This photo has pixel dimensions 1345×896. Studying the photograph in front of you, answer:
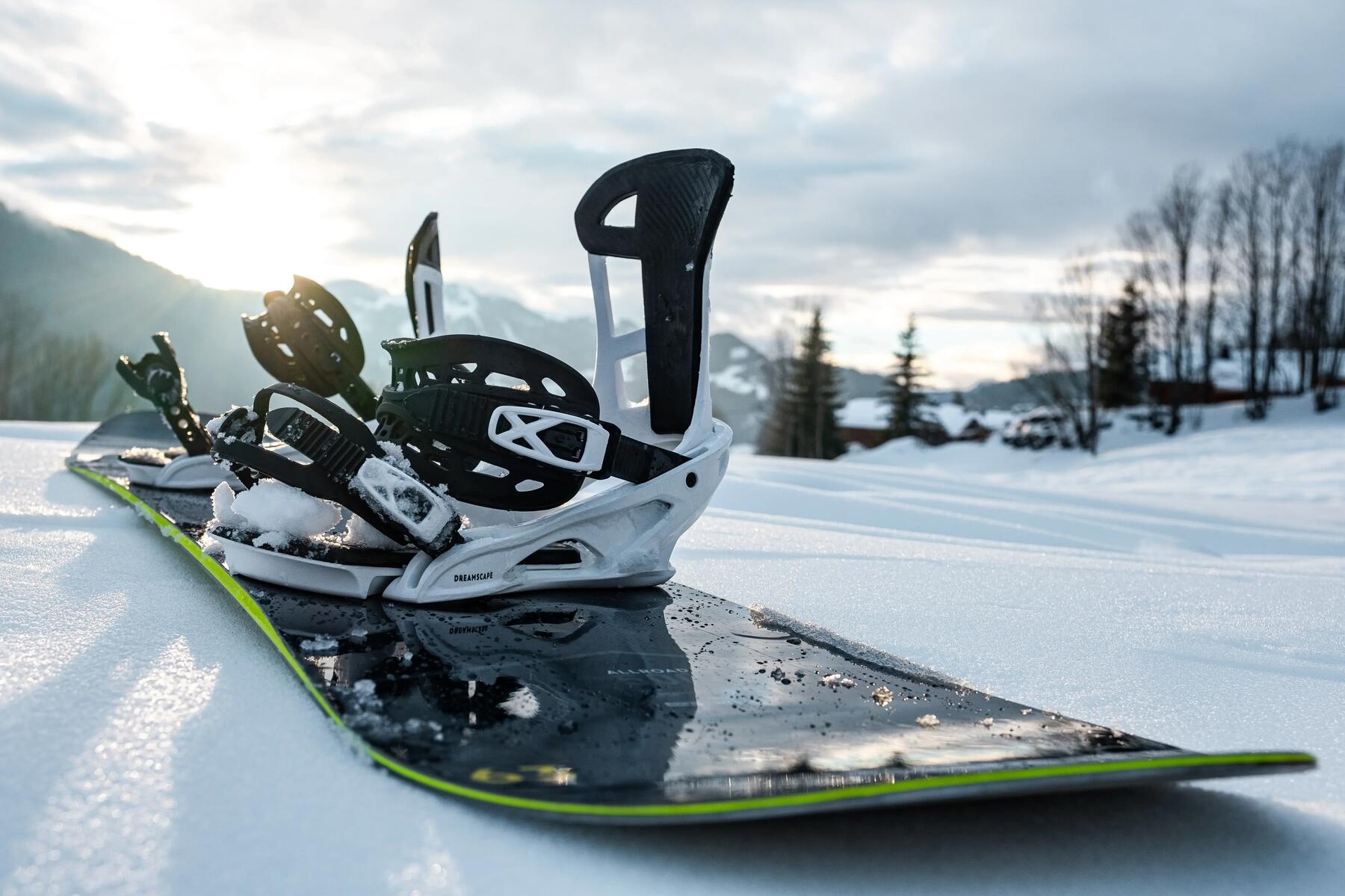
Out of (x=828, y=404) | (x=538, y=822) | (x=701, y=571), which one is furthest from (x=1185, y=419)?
(x=538, y=822)

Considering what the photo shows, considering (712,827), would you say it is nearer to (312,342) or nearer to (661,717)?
(661,717)

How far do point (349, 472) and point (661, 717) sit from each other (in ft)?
3.03

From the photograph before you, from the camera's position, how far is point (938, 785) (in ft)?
3.27

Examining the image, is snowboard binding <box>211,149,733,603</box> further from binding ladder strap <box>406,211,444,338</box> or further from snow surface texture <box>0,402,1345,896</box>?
binding ladder strap <box>406,211,444,338</box>

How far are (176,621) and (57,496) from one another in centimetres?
237

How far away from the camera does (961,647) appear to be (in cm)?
200

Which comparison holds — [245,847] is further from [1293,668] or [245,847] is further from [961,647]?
[1293,668]

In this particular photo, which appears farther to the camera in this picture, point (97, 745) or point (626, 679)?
point (626, 679)

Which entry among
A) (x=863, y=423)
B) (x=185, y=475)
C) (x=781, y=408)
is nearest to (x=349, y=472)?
(x=185, y=475)

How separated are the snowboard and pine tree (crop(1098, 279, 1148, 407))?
1415 inches

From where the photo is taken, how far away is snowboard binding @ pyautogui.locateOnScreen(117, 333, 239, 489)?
3.79 meters

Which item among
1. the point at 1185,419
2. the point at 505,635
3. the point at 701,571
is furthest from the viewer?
the point at 1185,419

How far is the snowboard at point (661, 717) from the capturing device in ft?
3.33

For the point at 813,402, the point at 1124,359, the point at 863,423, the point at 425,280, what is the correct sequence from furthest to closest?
the point at 863,423 < the point at 813,402 < the point at 1124,359 < the point at 425,280
